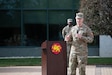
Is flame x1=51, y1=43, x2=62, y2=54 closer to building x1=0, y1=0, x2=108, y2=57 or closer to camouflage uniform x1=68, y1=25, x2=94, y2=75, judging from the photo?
camouflage uniform x1=68, y1=25, x2=94, y2=75

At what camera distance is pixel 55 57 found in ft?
36.8

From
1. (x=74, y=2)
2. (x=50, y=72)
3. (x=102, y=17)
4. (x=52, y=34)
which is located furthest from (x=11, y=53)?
(x=50, y=72)

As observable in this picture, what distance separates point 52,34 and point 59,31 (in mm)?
464

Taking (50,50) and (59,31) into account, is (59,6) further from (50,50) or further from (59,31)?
(50,50)

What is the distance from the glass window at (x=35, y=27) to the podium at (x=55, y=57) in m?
13.4

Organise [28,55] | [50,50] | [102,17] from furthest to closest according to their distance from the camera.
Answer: [28,55] → [102,17] → [50,50]

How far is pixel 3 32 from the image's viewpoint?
976 inches

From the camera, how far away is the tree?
1622 cm

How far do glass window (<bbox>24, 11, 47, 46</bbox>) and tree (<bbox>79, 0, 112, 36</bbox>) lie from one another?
8185 millimetres

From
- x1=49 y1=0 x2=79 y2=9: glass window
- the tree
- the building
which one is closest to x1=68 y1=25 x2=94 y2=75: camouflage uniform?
the tree

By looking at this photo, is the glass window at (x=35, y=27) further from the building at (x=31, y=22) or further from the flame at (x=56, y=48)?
the flame at (x=56, y=48)

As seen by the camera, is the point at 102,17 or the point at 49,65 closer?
the point at 49,65

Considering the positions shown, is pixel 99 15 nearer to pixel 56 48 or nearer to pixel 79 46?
pixel 56 48

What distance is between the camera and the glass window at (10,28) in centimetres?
2475
